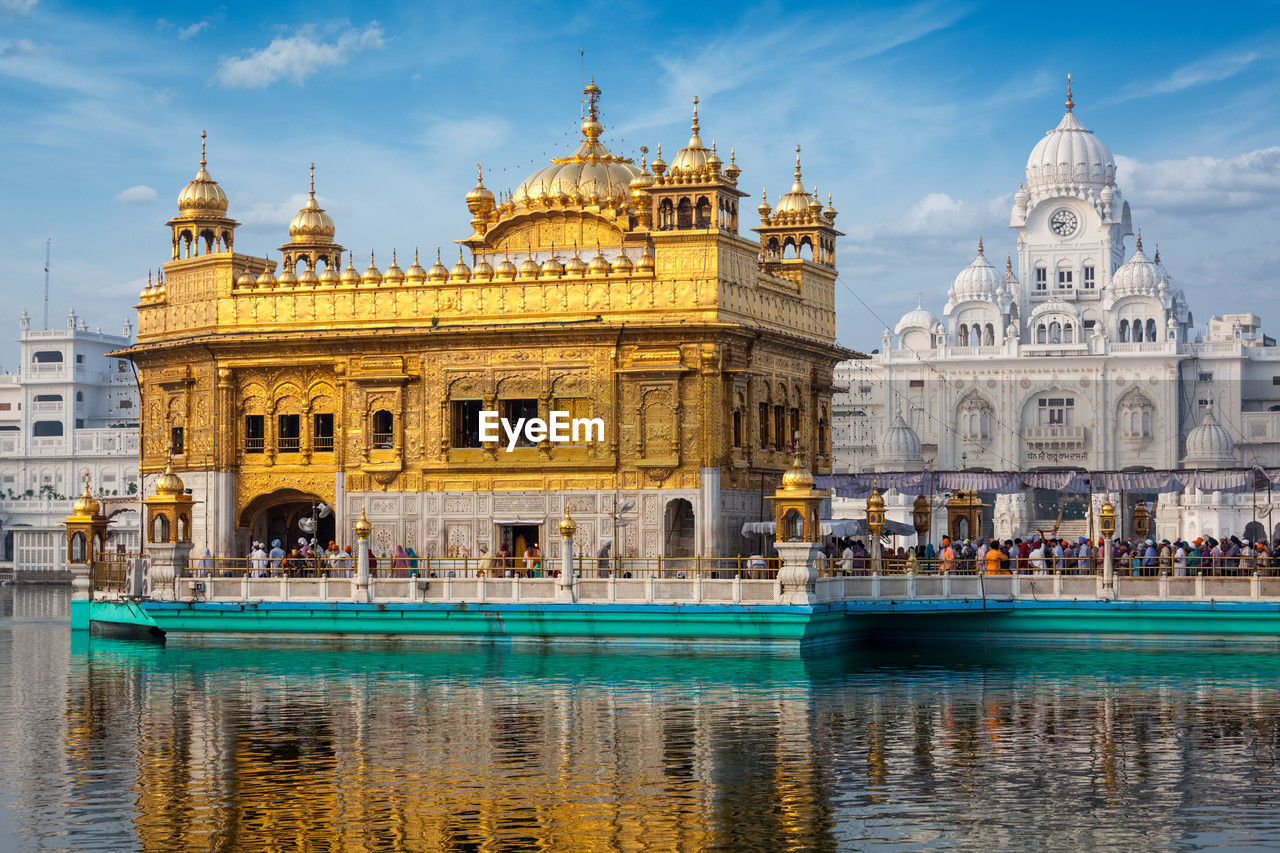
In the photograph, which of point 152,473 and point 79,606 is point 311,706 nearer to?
point 79,606

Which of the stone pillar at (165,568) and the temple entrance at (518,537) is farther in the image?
the temple entrance at (518,537)

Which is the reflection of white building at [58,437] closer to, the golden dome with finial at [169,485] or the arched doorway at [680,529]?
the golden dome with finial at [169,485]

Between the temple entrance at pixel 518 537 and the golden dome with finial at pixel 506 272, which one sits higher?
the golden dome with finial at pixel 506 272

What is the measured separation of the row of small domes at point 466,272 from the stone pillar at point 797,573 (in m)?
7.15

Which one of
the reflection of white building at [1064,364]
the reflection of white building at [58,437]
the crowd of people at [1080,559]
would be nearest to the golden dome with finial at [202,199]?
the crowd of people at [1080,559]

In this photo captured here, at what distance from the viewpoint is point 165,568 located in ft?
103

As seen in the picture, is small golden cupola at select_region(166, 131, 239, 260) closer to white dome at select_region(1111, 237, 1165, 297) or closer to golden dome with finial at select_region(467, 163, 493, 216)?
golden dome with finial at select_region(467, 163, 493, 216)

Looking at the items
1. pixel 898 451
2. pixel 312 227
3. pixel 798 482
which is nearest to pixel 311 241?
pixel 312 227

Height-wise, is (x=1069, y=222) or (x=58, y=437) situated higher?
(x=1069, y=222)

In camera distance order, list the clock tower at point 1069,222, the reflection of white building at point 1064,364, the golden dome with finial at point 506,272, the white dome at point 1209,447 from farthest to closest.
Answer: the clock tower at point 1069,222 → the reflection of white building at point 1064,364 → the white dome at point 1209,447 → the golden dome with finial at point 506,272

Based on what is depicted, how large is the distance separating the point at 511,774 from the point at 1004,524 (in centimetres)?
6904

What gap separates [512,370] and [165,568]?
700cm

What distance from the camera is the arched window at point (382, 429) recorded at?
112 ft

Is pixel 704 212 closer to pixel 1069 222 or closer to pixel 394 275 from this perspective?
pixel 394 275
